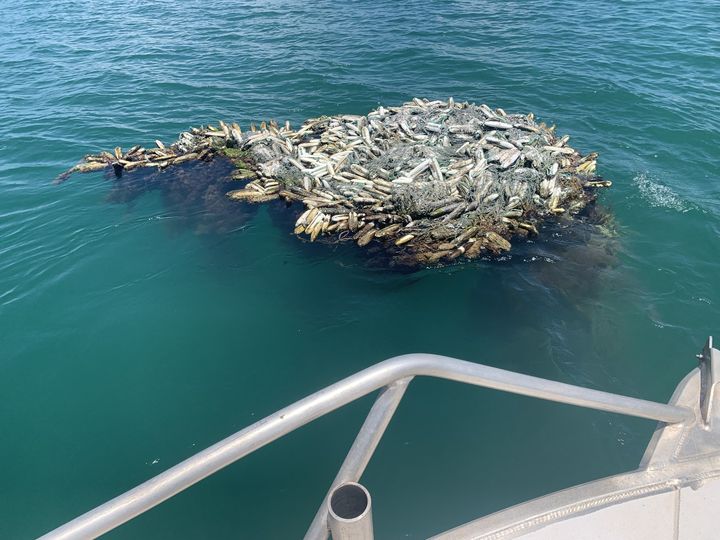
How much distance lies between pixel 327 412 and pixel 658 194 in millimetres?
22244

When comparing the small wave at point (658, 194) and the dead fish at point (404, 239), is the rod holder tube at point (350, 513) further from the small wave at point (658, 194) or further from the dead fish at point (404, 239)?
the small wave at point (658, 194)

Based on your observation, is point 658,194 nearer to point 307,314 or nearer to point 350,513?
point 307,314

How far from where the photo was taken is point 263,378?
14.3m

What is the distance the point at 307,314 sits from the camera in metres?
16.4

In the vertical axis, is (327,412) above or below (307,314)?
above

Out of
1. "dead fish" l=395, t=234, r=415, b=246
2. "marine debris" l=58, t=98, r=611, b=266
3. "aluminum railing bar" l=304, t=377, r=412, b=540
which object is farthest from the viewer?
"marine debris" l=58, t=98, r=611, b=266

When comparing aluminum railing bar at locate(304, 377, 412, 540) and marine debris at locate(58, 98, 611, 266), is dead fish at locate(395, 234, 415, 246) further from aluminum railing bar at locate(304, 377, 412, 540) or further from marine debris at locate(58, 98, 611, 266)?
aluminum railing bar at locate(304, 377, 412, 540)

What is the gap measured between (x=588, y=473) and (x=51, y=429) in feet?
46.9

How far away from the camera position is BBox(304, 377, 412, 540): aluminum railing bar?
12.3 feet

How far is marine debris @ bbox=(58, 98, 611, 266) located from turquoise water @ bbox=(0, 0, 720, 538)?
1069 mm

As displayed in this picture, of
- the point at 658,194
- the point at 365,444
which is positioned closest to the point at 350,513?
the point at 365,444

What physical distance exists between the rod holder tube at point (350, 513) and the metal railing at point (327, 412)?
0.20 metres

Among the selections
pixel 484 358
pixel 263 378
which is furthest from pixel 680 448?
pixel 263 378

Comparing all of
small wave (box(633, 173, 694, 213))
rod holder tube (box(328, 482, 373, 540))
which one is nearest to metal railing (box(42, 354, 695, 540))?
rod holder tube (box(328, 482, 373, 540))
